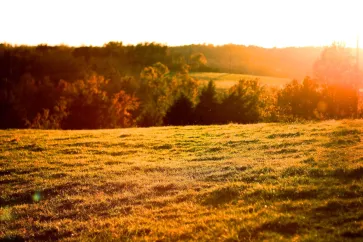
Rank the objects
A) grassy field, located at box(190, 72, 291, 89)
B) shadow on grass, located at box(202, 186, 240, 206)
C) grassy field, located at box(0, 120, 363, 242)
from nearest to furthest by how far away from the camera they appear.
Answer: grassy field, located at box(0, 120, 363, 242)
shadow on grass, located at box(202, 186, 240, 206)
grassy field, located at box(190, 72, 291, 89)

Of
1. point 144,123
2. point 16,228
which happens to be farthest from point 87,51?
point 16,228

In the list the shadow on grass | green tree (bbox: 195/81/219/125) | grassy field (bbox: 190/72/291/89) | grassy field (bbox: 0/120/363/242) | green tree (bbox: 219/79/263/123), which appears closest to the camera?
grassy field (bbox: 0/120/363/242)

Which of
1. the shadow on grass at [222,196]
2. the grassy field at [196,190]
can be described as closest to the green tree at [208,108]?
the grassy field at [196,190]

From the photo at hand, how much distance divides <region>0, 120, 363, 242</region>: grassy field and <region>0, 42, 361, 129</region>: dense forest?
2123 cm

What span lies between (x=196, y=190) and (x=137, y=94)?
246ft

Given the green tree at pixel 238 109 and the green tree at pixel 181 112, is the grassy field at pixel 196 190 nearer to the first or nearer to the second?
the green tree at pixel 238 109

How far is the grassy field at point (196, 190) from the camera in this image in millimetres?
8164

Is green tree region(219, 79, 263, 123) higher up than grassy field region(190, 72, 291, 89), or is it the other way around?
grassy field region(190, 72, 291, 89)

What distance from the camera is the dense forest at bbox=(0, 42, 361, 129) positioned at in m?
53.4

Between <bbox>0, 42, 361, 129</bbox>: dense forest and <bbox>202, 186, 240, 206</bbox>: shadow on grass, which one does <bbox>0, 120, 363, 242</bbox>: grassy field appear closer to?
<bbox>202, 186, 240, 206</bbox>: shadow on grass

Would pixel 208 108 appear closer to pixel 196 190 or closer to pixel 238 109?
pixel 238 109

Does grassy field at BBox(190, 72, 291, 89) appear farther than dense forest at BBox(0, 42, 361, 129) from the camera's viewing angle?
Yes

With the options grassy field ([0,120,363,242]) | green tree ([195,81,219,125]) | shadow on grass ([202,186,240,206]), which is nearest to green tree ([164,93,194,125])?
green tree ([195,81,219,125])

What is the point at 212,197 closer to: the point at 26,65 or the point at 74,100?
the point at 74,100
